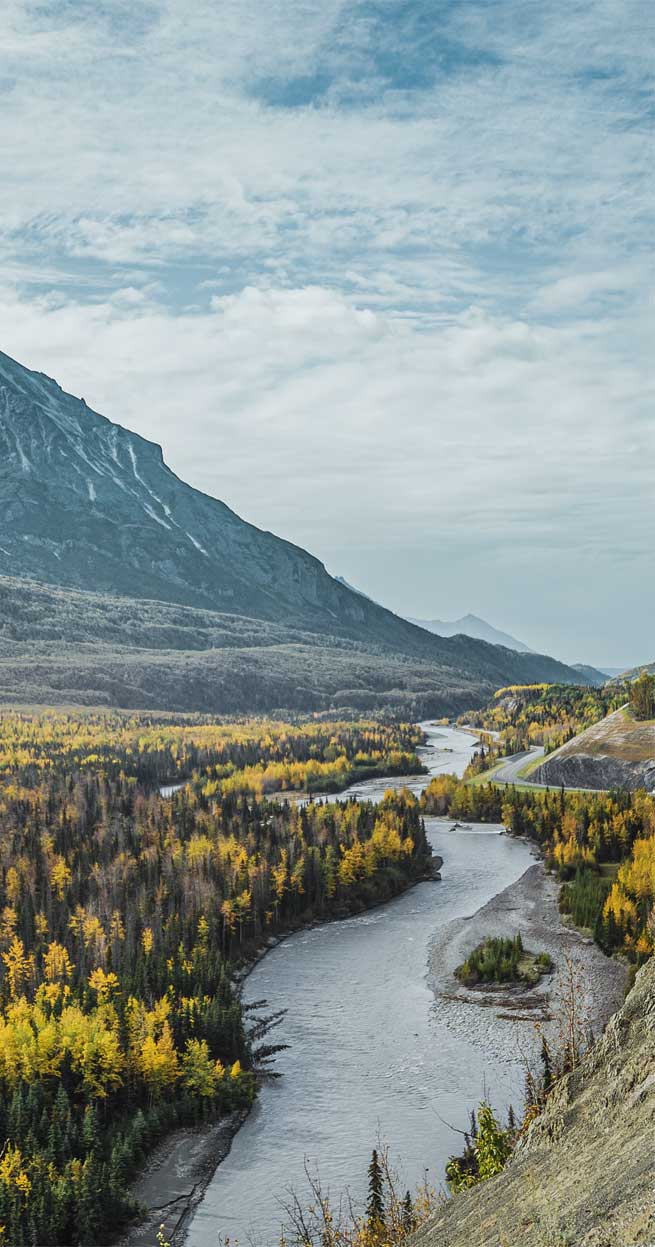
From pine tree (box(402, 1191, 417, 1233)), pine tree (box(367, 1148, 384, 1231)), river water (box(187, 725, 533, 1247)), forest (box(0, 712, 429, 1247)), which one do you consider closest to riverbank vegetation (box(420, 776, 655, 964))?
forest (box(0, 712, 429, 1247))

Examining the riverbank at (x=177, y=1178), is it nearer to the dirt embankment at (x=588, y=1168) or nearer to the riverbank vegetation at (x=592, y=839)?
the dirt embankment at (x=588, y=1168)

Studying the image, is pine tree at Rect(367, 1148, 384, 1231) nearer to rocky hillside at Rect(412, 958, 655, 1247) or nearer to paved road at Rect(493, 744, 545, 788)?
rocky hillside at Rect(412, 958, 655, 1247)

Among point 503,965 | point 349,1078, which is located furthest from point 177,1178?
point 503,965

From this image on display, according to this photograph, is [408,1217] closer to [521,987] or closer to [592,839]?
[521,987]

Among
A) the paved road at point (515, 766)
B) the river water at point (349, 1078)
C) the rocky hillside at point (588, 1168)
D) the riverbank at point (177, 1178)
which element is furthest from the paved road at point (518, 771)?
the rocky hillside at point (588, 1168)

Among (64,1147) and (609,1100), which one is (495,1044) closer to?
(64,1147)

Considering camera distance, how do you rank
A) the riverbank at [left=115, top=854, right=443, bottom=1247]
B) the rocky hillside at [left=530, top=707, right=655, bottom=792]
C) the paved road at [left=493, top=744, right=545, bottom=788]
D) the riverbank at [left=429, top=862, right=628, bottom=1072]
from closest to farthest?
1. the riverbank at [left=115, top=854, right=443, bottom=1247]
2. the riverbank at [left=429, top=862, right=628, bottom=1072]
3. the rocky hillside at [left=530, top=707, right=655, bottom=792]
4. the paved road at [left=493, top=744, right=545, bottom=788]

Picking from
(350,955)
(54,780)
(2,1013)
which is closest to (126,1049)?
(2,1013)
